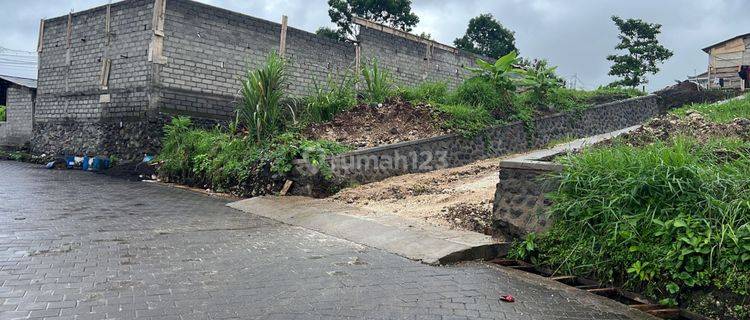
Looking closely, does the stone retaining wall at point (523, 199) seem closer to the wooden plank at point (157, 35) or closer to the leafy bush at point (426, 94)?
the leafy bush at point (426, 94)

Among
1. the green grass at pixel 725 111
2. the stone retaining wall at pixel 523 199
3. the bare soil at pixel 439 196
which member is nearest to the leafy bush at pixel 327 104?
the bare soil at pixel 439 196

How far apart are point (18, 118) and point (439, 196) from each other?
68.5ft

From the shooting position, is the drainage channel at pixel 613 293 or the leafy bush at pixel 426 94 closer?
the drainage channel at pixel 613 293

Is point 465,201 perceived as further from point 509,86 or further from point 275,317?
point 509,86

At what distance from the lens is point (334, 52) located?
17906mm

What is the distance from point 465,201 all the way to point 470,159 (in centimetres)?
A: 446

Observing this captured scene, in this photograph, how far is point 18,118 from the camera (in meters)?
21.6

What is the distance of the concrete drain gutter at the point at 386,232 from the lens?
17.4ft

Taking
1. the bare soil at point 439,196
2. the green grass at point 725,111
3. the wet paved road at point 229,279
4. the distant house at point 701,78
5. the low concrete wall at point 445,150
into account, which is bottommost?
the wet paved road at point 229,279

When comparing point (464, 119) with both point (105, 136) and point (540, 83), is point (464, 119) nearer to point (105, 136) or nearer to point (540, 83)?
point (540, 83)

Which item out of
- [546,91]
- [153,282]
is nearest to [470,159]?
[546,91]

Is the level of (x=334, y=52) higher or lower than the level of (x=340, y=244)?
higher

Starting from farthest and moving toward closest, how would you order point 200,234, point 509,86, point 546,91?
point 546,91
point 509,86
point 200,234

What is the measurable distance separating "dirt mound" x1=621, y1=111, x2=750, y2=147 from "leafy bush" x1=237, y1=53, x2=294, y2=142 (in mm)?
6695
